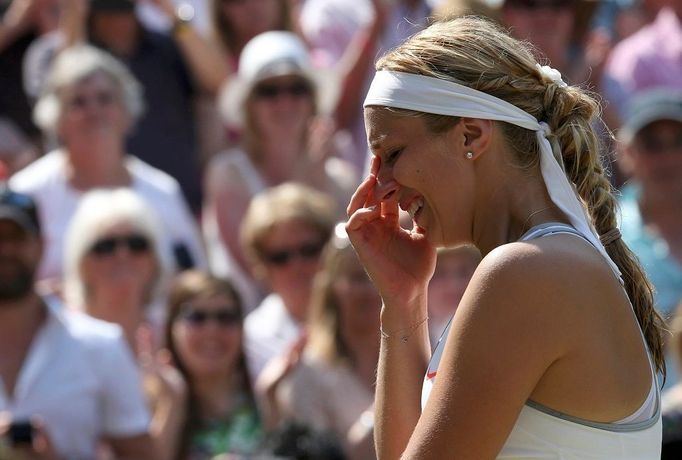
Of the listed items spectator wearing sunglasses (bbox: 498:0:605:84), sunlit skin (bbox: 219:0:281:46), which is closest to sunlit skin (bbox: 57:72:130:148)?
sunlit skin (bbox: 219:0:281:46)

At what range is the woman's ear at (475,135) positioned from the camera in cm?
234

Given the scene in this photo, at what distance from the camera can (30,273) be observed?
5168mm

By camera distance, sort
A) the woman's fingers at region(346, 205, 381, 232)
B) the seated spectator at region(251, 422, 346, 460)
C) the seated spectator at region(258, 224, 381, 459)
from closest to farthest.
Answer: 1. the woman's fingers at region(346, 205, 381, 232)
2. the seated spectator at region(251, 422, 346, 460)
3. the seated spectator at region(258, 224, 381, 459)

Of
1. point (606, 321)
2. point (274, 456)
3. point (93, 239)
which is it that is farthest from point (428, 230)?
point (93, 239)

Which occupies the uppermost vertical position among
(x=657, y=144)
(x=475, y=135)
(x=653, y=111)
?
(x=475, y=135)

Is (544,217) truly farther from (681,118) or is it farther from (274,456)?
(681,118)

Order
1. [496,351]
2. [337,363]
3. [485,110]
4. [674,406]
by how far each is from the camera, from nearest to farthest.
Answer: [496,351]
[485,110]
[674,406]
[337,363]

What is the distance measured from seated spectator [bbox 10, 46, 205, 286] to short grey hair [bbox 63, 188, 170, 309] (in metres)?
0.38

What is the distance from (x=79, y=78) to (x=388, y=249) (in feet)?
13.4

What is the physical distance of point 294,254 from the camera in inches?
231

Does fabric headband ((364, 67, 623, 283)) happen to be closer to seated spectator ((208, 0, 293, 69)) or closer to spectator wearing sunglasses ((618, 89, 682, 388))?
spectator wearing sunglasses ((618, 89, 682, 388))

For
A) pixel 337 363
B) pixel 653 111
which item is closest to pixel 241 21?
pixel 653 111

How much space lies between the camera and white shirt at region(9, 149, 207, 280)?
620 cm

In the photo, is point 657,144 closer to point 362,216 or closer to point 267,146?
point 267,146
